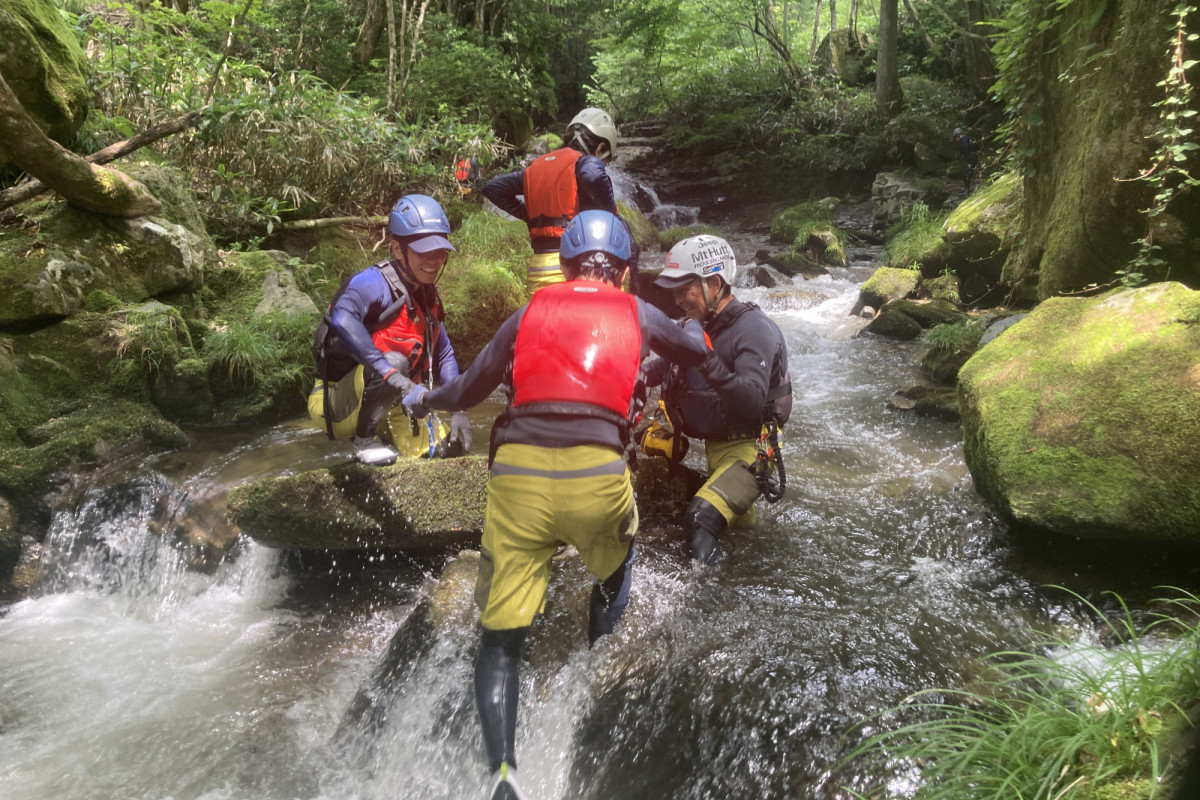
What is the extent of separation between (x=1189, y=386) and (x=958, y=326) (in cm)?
506

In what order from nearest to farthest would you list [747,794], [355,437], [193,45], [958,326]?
[747,794], [355,437], [958,326], [193,45]

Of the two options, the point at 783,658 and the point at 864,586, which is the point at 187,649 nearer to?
the point at 783,658

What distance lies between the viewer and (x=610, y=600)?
9.83ft

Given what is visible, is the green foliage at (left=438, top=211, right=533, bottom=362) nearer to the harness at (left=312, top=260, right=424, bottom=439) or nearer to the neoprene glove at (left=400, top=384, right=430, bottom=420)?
the harness at (left=312, top=260, right=424, bottom=439)

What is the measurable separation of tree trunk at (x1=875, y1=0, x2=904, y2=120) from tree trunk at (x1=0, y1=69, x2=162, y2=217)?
692 inches

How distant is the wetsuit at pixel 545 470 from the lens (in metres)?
2.53

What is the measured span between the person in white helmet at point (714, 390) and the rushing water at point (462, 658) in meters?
0.34

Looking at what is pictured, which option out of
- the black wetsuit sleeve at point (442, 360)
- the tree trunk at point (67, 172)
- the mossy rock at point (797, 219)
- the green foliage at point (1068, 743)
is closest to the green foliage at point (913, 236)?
the mossy rock at point (797, 219)

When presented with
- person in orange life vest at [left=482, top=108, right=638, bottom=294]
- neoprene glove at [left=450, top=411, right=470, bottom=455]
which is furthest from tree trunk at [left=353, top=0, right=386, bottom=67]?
neoprene glove at [left=450, top=411, right=470, bottom=455]

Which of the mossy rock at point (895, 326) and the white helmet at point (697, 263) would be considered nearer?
the white helmet at point (697, 263)

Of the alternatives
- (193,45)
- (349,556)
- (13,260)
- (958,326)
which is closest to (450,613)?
(349,556)

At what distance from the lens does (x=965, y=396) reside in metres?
4.42

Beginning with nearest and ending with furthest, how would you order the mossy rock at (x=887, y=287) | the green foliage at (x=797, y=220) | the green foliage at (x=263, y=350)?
1. the green foliage at (x=263, y=350)
2. the mossy rock at (x=887, y=287)
3. the green foliage at (x=797, y=220)

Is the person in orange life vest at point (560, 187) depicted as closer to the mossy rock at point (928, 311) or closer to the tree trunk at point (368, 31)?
the mossy rock at point (928, 311)
